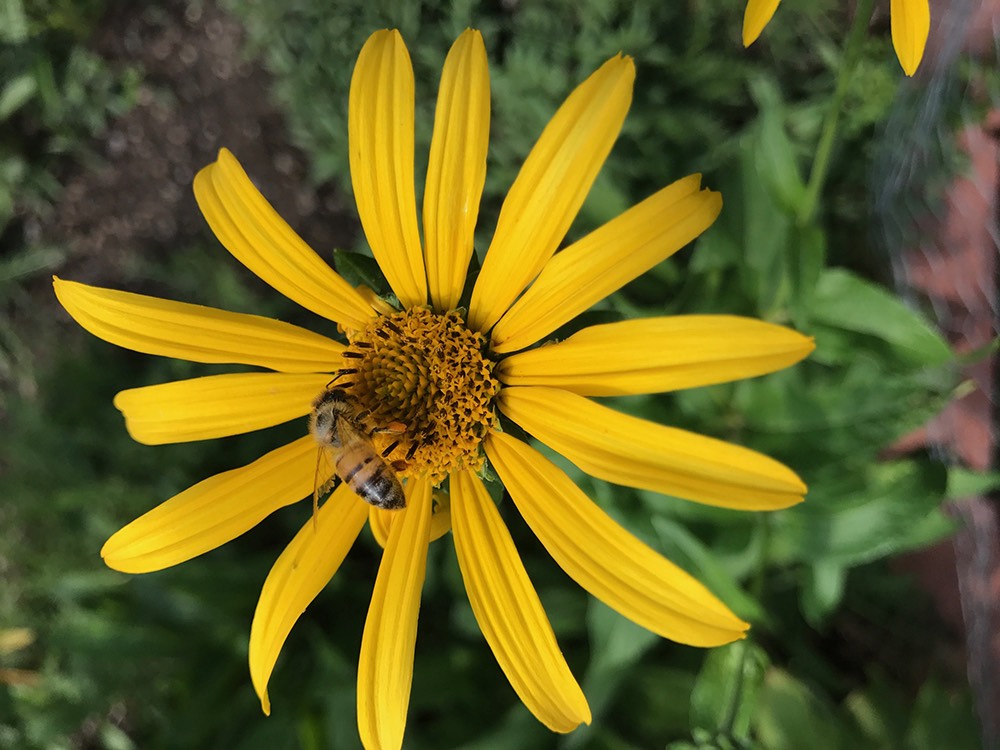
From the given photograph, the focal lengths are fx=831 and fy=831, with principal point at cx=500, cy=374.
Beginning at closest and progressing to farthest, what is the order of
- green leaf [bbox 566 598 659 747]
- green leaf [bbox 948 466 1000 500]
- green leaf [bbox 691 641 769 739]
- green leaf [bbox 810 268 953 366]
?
green leaf [bbox 691 641 769 739] < green leaf [bbox 810 268 953 366] < green leaf [bbox 566 598 659 747] < green leaf [bbox 948 466 1000 500]

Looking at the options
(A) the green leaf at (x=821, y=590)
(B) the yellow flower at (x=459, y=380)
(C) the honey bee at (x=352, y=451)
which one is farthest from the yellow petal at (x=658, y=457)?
(A) the green leaf at (x=821, y=590)

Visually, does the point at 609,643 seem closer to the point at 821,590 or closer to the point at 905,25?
the point at 821,590

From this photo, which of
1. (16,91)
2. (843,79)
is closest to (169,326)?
(843,79)

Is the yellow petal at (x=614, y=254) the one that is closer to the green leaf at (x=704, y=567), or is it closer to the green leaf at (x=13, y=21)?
the green leaf at (x=704, y=567)

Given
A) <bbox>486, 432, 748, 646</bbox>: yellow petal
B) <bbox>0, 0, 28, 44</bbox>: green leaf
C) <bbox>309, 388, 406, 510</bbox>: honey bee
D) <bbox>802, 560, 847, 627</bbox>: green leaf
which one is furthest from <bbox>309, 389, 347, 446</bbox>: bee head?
<bbox>0, 0, 28, 44</bbox>: green leaf

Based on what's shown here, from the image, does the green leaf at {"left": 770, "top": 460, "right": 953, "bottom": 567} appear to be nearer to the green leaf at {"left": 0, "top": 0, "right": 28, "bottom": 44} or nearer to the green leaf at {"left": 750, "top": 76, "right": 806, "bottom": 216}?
the green leaf at {"left": 750, "top": 76, "right": 806, "bottom": 216}

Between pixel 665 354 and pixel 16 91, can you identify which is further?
pixel 16 91

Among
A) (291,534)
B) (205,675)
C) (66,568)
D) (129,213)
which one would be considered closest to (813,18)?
(291,534)
